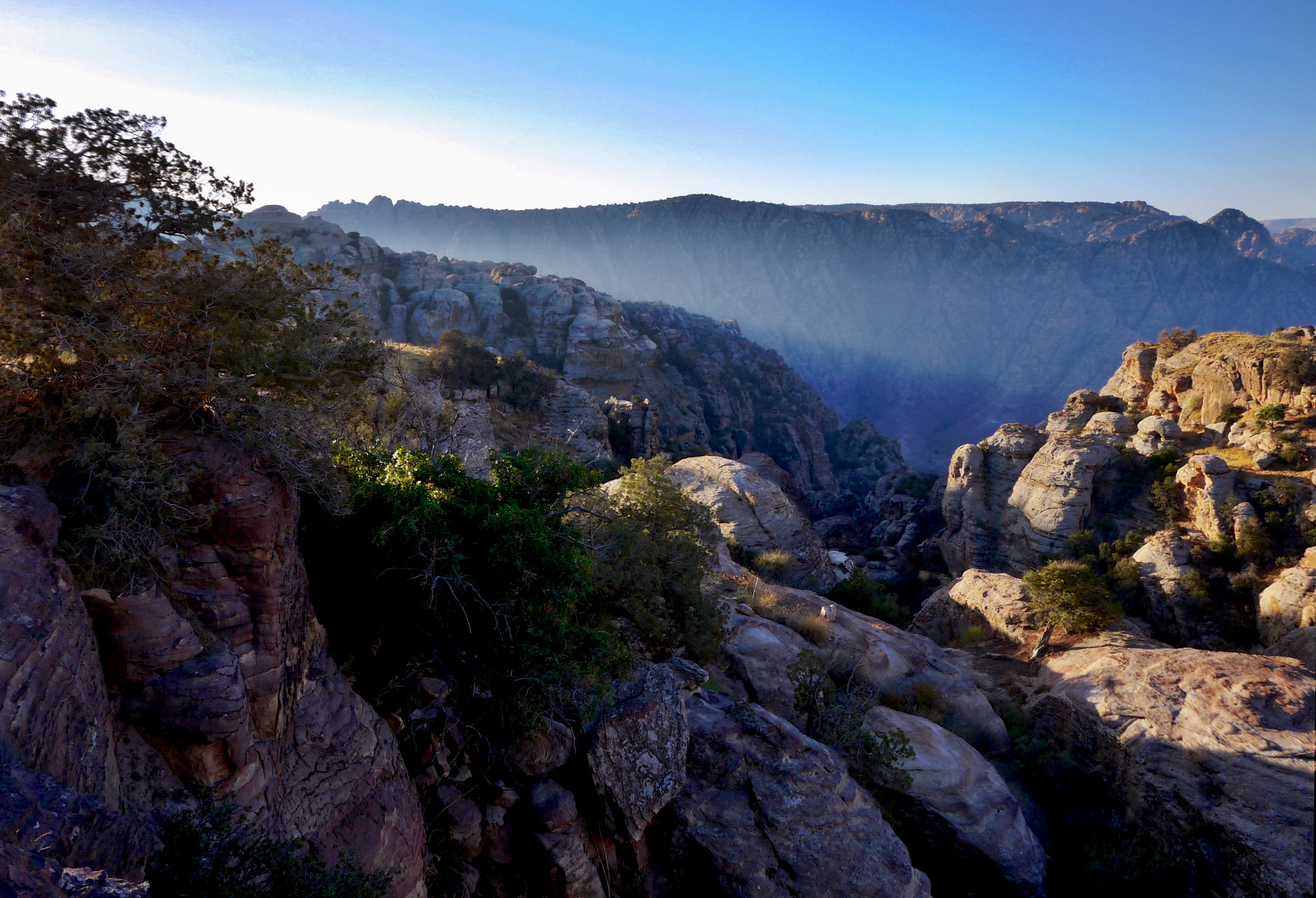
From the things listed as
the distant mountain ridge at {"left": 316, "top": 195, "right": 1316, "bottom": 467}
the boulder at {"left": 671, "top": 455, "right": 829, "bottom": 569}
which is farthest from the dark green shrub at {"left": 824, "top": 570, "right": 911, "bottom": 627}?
the distant mountain ridge at {"left": 316, "top": 195, "right": 1316, "bottom": 467}

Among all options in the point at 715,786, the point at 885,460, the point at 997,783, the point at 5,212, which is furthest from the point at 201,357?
the point at 885,460

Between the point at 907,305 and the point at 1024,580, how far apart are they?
4915 inches

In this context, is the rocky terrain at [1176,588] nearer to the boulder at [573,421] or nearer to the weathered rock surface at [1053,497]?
the weathered rock surface at [1053,497]

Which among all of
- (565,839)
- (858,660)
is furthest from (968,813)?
(565,839)

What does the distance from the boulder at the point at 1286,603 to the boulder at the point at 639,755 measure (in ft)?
60.7

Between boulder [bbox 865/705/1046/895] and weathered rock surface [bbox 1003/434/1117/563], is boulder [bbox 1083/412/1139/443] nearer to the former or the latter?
weathered rock surface [bbox 1003/434/1117/563]

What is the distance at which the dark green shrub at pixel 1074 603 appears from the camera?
15.0 meters

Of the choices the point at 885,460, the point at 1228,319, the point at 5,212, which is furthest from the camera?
the point at 1228,319

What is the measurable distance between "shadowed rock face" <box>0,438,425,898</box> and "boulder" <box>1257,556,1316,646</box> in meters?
21.4

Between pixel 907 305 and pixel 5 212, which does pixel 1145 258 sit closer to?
pixel 907 305

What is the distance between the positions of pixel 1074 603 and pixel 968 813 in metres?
9.26

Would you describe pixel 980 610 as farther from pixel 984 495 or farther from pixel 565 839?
pixel 565 839

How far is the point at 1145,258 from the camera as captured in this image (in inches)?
4722

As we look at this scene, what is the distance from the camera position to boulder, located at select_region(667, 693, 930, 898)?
19.7ft
